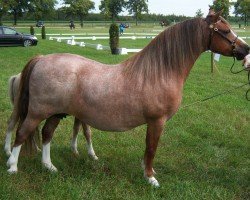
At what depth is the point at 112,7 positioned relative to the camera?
291 ft

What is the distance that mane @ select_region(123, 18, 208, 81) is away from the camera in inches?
177

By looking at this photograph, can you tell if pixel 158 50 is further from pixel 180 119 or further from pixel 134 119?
pixel 180 119

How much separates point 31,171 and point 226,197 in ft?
8.37

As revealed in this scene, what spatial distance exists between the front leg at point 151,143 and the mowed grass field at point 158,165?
12 centimetres

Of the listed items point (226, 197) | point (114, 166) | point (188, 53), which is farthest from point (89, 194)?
point (188, 53)

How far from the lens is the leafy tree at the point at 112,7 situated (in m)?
85.8

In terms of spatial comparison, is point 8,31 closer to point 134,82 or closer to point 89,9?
point 134,82

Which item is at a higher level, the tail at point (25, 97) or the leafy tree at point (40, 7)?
the leafy tree at point (40, 7)

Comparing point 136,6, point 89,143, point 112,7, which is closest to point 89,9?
point 112,7

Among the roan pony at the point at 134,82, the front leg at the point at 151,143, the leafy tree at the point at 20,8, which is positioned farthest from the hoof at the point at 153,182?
the leafy tree at the point at 20,8

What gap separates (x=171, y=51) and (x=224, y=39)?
653mm

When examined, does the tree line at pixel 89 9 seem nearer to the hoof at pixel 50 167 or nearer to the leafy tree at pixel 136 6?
the leafy tree at pixel 136 6

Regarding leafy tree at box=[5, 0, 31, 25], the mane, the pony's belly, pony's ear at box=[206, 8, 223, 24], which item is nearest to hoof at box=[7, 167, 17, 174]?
the pony's belly

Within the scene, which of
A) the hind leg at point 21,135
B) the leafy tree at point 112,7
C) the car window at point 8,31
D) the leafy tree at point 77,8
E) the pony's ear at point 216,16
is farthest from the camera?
the leafy tree at point 112,7
